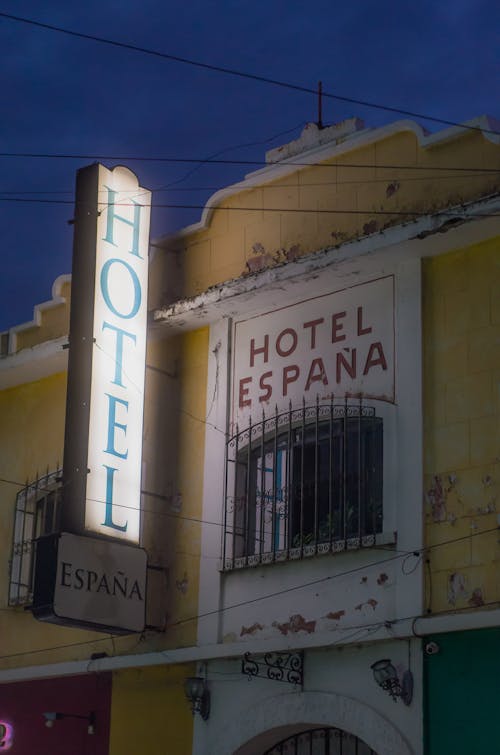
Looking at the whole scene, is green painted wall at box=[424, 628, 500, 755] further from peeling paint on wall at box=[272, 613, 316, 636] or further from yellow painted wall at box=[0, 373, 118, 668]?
yellow painted wall at box=[0, 373, 118, 668]

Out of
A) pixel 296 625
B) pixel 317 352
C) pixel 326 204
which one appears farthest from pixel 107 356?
pixel 296 625

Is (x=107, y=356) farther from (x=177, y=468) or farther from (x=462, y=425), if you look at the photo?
(x=462, y=425)

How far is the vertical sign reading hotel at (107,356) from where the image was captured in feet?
48.3

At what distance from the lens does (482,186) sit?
13953mm

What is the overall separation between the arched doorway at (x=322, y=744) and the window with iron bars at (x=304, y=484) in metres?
1.75

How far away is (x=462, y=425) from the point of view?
535 inches

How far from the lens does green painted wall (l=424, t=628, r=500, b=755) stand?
12.6 m

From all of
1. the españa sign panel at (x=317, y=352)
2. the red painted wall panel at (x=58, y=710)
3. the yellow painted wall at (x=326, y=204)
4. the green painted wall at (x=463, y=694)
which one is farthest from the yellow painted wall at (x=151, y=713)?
the yellow painted wall at (x=326, y=204)

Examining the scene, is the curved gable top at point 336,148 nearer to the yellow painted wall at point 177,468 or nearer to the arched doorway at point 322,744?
the yellow painted wall at point 177,468

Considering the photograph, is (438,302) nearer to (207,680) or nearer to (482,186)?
(482,186)

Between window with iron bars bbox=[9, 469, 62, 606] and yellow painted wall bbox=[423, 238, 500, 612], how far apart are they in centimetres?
562

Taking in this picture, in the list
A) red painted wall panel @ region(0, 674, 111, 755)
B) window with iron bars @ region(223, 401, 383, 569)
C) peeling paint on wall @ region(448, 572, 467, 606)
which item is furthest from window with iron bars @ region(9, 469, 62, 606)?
peeling paint on wall @ region(448, 572, 467, 606)

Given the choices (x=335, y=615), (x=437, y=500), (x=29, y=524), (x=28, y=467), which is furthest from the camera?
(x=28, y=467)

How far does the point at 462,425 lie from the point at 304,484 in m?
2.09
